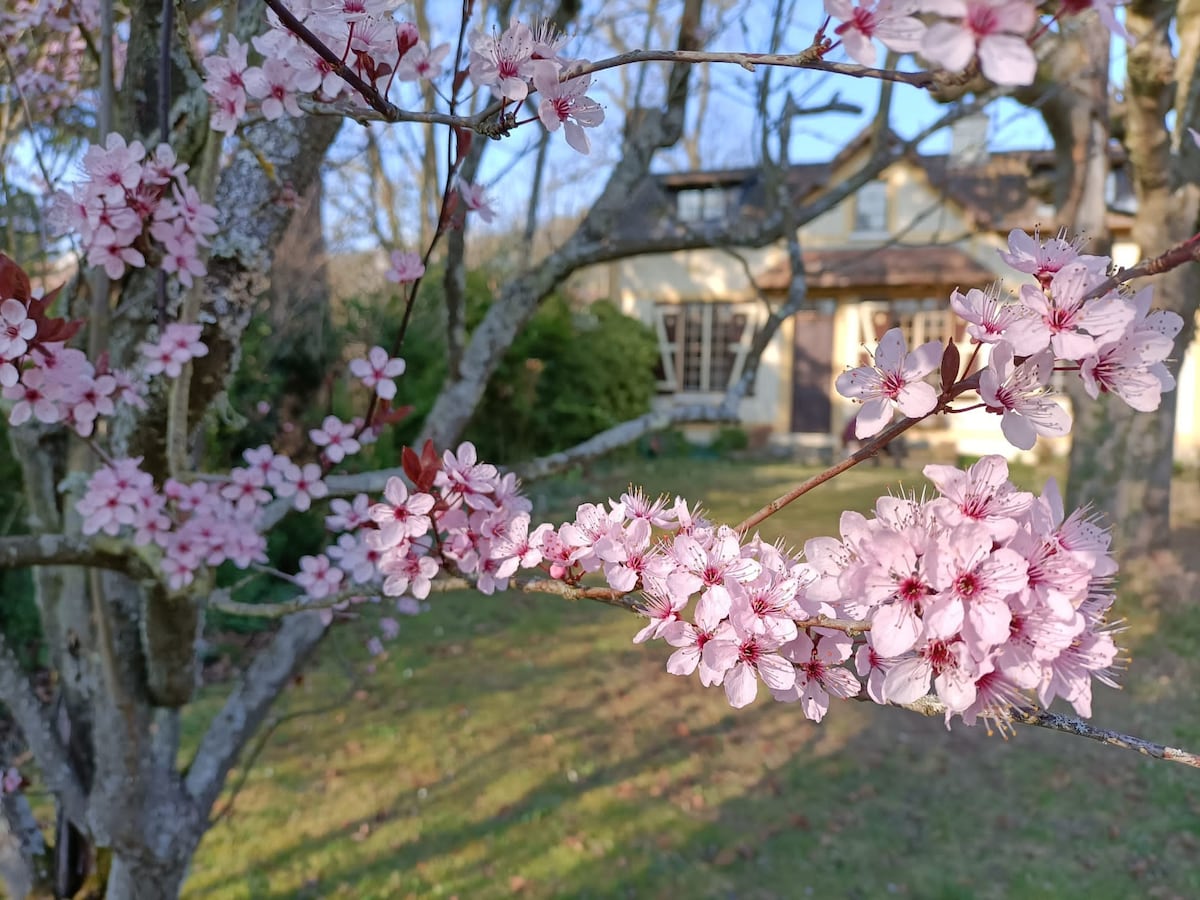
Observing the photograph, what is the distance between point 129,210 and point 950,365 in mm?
1435

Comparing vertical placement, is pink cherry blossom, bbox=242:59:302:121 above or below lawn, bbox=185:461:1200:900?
above

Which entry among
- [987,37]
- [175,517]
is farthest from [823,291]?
[987,37]

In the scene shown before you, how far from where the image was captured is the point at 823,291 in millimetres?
14375

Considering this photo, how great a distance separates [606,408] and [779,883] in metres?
9.26

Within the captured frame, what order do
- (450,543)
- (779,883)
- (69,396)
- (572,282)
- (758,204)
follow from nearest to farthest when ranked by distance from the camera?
(450,543)
(69,396)
(779,883)
(572,282)
(758,204)

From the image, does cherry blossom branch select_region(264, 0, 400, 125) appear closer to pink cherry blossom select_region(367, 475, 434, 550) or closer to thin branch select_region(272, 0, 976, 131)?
thin branch select_region(272, 0, 976, 131)

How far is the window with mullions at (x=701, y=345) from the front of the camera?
50.1ft

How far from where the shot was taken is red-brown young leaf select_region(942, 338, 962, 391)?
799 millimetres

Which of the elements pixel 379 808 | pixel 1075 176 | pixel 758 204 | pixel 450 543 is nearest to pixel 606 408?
pixel 758 204

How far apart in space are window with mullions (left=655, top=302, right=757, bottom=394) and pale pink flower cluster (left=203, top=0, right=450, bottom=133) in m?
14.0

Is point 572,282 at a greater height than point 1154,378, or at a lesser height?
greater

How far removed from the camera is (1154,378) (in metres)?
0.79

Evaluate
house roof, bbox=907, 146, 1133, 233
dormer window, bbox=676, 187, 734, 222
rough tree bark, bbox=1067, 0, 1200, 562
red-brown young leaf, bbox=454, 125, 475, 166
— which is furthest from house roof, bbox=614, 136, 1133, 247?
red-brown young leaf, bbox=454, 125, 475, 166

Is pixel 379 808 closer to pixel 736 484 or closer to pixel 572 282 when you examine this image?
pixel 736 484
